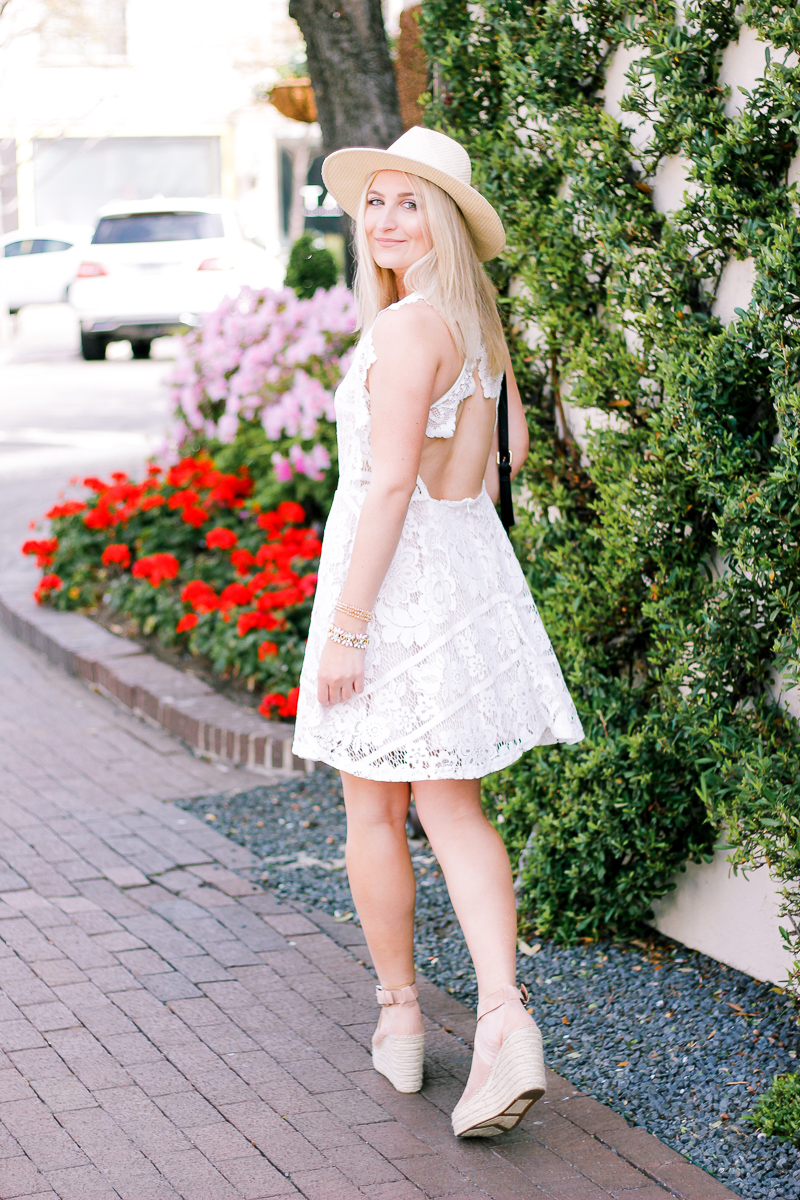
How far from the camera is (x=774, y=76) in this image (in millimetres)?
2729

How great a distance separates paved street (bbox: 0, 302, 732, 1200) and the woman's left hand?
0.90 metres

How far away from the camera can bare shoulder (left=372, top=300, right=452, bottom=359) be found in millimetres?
2598

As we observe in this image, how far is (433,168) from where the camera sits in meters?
2.66

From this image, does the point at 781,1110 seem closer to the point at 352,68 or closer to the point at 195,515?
A: the point at 195,515

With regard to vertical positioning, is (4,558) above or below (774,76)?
below

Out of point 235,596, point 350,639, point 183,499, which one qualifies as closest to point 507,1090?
point 350,639

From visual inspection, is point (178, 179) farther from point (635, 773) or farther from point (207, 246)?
point (635, 773)

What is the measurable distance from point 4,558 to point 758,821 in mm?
6316

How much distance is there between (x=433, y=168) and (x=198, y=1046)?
199 centimetres

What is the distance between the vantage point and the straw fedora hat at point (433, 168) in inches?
106

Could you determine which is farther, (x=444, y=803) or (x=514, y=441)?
(x=514, y=441)

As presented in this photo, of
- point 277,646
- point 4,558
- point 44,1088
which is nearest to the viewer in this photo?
point 44,1088

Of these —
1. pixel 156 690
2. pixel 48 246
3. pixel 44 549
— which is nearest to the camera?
pixel 156 690

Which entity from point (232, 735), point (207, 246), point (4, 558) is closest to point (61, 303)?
point (207, 246)
